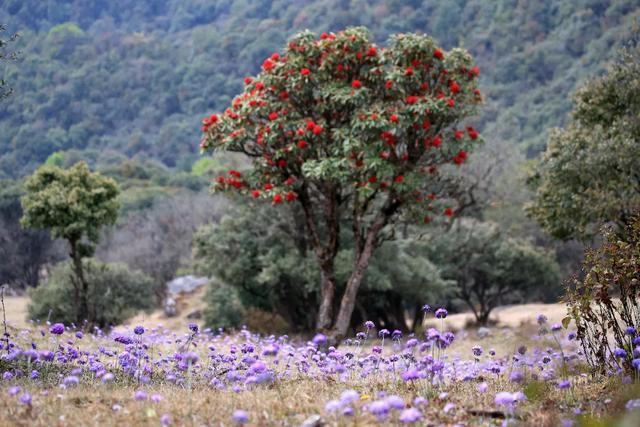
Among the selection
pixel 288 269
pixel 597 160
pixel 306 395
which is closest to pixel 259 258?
pixel 288 269

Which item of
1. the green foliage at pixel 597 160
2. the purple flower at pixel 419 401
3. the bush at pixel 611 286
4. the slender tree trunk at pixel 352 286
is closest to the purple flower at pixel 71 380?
the purple flower at pixel 419 401

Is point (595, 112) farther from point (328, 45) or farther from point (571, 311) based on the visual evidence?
point (571, 311)

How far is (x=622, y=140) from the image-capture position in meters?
17.3

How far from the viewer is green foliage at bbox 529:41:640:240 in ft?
55.5

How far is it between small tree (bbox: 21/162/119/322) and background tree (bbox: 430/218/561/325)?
46.9 ft

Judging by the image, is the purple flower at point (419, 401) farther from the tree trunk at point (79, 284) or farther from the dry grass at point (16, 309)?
the dry grass at point (16, 309)

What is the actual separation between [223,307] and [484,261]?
38.7 feet

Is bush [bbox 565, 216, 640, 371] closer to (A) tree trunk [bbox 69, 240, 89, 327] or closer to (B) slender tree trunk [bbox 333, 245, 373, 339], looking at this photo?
(B) slender tree trunk [bbox 333, 245, 373, 339]

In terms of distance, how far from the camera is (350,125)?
46.7ft

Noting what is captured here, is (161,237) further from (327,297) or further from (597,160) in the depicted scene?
(597,160)

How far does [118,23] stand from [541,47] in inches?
3223

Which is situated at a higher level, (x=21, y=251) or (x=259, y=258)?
(x=21, y=251)

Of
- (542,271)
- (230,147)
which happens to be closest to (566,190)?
(230,147)

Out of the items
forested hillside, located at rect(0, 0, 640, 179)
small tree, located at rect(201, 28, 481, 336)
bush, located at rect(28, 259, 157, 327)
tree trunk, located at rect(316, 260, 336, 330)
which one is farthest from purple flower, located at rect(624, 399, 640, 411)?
forested hillside, located at rect(0, 0, 640, 179)
